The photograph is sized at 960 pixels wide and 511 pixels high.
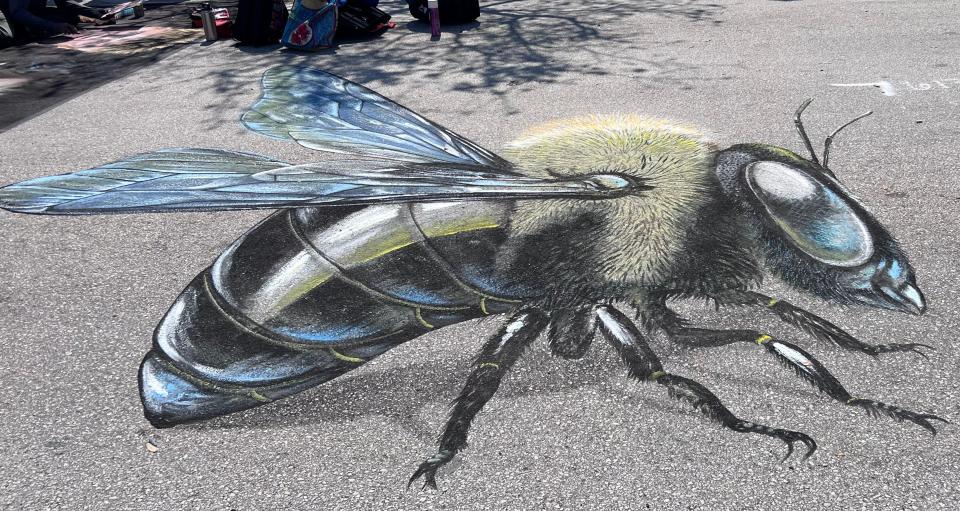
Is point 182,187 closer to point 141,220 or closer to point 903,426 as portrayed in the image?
point 141,220

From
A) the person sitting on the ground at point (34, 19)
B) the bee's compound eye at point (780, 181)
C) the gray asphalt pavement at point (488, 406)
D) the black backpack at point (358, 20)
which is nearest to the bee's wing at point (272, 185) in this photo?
the gray asphalt pavement at point (488, 406)

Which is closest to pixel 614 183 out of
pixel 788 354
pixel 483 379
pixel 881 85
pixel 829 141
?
pixel 788 354

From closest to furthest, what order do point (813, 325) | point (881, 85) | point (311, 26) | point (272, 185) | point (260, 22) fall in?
point (813, 325) < point (272, 185) < point (881, 85) < point (311, 26) < point (260, 22)

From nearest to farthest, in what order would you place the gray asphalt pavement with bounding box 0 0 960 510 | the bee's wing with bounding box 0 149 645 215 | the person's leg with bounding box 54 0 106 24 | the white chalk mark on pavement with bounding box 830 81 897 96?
the gray asphalt pavement with bounding box 0 0 960 510 < the bee's wing with bounding box 0 149 645 215 < the white chalk mark on pavement with bounding box 830 81 897 96 < the person's leg with bounding box 54 0 106 24

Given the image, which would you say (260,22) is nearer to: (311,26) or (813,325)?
(311,26)

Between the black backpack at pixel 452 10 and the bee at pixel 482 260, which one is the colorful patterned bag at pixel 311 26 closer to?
the black backpack at pixel 452 10

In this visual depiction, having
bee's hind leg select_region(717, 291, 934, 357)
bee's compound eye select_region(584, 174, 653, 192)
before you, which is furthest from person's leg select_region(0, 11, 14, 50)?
bee's hind leg select_region(717, 291, 934, 357)

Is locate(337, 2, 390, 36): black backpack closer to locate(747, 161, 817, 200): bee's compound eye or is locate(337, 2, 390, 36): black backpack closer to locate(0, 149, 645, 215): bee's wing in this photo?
locate(0, 149, 645, 215): bee's wing
